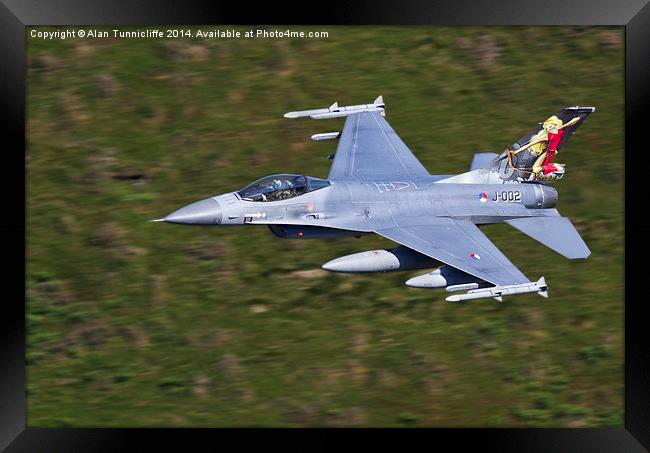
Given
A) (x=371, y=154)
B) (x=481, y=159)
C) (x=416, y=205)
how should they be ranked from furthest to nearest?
(x=481, y=159) < (x=371, y=154) < (x=416, y=205)

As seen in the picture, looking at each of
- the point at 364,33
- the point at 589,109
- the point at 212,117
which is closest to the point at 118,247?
the point at 212,117

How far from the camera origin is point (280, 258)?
23703mm

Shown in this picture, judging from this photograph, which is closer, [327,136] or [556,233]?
[556,233]

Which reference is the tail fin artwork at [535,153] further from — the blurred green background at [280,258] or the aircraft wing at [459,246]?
the aircraft wing at [459,246]

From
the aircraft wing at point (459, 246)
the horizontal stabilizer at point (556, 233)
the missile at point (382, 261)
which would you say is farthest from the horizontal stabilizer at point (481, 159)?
the missile at point (382, 261)

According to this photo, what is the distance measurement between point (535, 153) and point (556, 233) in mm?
2053

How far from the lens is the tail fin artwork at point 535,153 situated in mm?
24578

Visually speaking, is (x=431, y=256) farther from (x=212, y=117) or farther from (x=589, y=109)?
(x=212, y=117)

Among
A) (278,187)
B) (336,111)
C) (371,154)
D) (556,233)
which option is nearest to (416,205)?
(371,154)

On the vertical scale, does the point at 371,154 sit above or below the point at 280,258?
above

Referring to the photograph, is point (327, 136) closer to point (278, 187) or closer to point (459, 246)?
point (278, 187)

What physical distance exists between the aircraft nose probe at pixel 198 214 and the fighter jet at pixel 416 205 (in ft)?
0.07

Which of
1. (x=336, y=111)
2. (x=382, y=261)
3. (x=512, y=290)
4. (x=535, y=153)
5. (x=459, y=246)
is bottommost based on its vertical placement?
(x=512, y=290)

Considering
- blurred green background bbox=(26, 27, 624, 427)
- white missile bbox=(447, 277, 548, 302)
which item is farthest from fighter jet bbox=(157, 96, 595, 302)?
blurred green background bbox=(26, 27, 624, 427)
